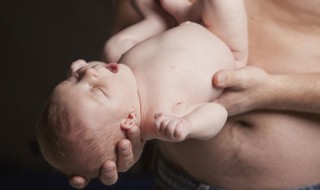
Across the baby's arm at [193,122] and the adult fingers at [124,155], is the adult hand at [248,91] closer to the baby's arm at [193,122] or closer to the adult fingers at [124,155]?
the baby's arm at [193,122]

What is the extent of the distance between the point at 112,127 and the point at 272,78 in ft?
1.08

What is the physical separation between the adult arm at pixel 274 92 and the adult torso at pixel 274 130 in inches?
1.6

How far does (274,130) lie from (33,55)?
159 centimetres

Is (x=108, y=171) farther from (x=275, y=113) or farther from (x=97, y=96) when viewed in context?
(x=275, y=113)

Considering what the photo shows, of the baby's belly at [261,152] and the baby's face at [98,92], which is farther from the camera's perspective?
the baby's belly at [261,152]

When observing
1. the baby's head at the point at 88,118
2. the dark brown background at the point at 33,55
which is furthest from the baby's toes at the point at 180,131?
the dark brown background at the point at 33,55

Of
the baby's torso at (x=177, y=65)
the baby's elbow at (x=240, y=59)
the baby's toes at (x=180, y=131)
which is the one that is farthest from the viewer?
the baby's elbow at (x=240, y=59)

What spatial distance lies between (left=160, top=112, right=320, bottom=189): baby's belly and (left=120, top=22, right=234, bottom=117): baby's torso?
0.13m

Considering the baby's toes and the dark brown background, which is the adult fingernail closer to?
the baby's toes

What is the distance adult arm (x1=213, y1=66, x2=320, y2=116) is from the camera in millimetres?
1034

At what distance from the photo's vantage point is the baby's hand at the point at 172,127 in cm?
85

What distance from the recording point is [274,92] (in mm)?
1048

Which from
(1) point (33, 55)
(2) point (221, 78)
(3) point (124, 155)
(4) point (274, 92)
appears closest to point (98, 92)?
(3) point (124, 155)

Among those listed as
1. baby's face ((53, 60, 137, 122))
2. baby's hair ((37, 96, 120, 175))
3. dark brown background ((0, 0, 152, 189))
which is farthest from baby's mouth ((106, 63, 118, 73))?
dark brown background ((0, 0, 152, 189))
